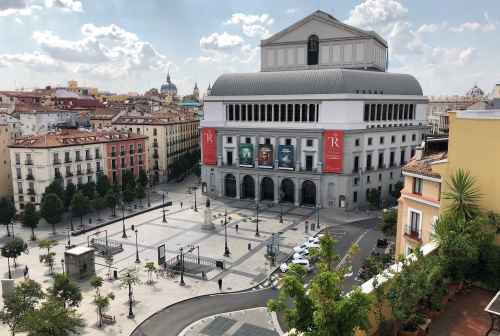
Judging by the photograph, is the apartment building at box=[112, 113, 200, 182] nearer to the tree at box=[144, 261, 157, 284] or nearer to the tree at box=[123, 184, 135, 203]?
the tree at box=[123, 184, 135, 203]

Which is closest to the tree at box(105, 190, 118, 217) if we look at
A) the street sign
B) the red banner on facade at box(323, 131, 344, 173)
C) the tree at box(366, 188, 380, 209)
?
the street sign

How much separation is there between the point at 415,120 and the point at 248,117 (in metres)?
36.4

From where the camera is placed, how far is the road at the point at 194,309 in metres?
35.9

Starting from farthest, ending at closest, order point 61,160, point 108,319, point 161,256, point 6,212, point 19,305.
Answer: point 61,160
point 6,212
point 161,256
point 108,319
point 19,305

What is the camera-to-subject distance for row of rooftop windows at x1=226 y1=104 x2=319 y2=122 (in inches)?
3110

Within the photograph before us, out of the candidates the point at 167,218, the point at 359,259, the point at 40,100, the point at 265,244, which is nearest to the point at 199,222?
the point at 167,218

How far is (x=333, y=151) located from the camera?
77000 mm

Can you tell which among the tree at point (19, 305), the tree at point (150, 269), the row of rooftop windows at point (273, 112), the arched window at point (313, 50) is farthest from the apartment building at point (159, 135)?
the tree at point (19, 305)

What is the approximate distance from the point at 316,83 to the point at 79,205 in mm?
46667

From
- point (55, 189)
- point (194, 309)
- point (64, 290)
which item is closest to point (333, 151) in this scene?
point (194, 309)

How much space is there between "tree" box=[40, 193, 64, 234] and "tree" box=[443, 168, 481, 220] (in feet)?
191

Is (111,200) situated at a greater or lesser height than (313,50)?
lesser

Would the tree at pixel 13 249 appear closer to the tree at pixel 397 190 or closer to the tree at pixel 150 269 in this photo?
the tree at pixel 150 269

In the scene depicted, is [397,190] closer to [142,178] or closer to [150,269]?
[142,178]
